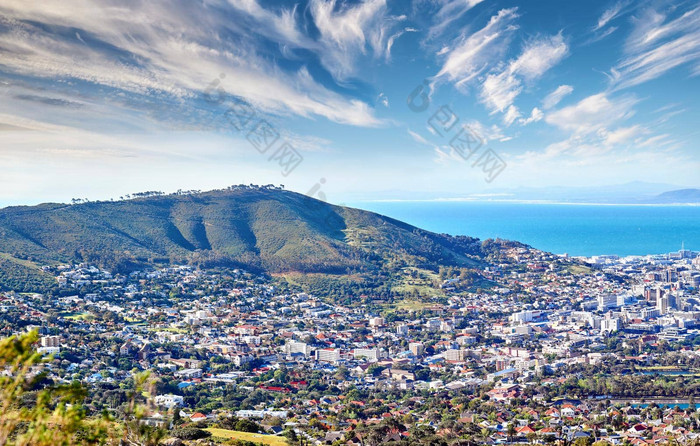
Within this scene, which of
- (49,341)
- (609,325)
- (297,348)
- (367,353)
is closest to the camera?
(49,341)

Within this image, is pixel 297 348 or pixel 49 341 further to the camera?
pixel 297 348

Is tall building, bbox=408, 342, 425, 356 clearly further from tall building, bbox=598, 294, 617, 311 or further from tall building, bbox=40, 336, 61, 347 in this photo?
tall building, bbox=40, 336, 61, 347

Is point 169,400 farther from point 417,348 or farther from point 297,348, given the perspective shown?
point 417,348

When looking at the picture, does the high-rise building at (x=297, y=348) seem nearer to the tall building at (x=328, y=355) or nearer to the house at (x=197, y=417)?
the tall building at (x=328, y=355)

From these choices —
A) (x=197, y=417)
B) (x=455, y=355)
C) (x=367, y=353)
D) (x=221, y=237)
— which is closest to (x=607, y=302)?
(x=455, y=355)

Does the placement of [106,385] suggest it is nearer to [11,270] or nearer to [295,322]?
[295,322]

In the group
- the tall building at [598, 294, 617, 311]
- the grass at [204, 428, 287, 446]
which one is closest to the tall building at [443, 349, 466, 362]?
the grass at [204, 428, 287, 446]

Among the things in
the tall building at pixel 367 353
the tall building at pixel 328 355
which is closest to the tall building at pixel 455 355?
the tall building at pixel 367 353

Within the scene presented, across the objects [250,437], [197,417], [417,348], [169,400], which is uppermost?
[417,348]
